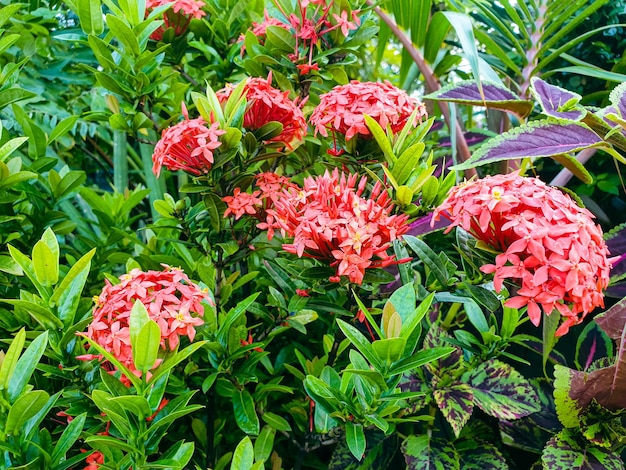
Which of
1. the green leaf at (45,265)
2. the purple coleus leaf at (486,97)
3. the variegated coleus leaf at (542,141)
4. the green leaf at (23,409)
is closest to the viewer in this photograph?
the green leaf at (23,409)

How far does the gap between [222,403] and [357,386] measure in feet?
1.24

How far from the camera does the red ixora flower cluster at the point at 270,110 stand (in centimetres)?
67

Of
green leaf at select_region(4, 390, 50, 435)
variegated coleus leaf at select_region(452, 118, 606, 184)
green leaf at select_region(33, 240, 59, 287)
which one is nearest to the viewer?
green leaf at select_region(4, 390, 50, 435)

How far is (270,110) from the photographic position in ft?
2.28

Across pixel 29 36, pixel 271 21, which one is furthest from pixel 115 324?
pixel 29 36

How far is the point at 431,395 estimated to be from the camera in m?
0.78

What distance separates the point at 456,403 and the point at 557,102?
47 centimetres

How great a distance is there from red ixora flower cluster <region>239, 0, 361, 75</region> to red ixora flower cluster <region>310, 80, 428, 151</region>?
0.39 feet

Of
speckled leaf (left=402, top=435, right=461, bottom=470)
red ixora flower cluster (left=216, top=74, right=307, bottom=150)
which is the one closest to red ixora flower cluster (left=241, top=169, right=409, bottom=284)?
red ixora flower cluster (left=216, top=74, right=307, bottom=150)

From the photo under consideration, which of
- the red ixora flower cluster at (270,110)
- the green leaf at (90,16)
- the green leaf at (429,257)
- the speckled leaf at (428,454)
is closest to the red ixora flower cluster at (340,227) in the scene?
the green leaf at (429,257)

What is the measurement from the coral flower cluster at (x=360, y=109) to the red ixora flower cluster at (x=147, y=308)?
0.28 m

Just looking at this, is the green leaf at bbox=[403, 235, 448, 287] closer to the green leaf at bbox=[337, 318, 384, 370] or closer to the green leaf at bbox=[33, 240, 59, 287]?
the green leaf at bbox=[337, 318, 384, 370]

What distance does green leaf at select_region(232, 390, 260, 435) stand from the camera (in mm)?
659

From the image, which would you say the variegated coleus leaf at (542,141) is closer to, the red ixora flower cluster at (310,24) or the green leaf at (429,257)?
the green leaf at (429,257)
